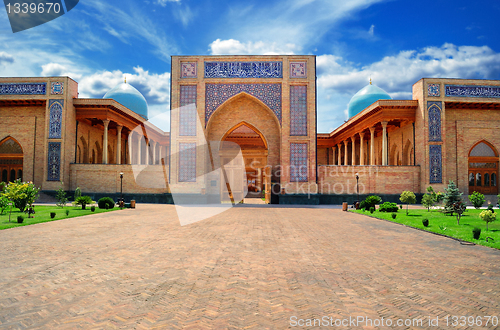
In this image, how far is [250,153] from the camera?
35.0 meters

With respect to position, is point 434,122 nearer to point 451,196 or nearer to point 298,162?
point 298,162

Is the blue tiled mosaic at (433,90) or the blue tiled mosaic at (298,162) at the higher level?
the blue tiled mosaic at (433,90)

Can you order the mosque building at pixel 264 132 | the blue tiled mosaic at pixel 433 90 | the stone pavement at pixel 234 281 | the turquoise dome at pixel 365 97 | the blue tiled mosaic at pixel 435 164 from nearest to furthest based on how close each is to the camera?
the stone pavement at pixel 234 281 → the blue tiled mosaic at pixel 435 164 → the blue tiled mosaic at pixel 433 90 → the mosque building at pixel 264 132 → the turquoise dome at pixel 365 97

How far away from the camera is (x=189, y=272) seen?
508cm

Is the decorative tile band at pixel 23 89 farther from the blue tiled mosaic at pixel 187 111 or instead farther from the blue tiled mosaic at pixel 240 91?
the blue tiled mosaic at pixel 240 91

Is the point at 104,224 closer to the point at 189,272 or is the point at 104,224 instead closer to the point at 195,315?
the point at 189,272

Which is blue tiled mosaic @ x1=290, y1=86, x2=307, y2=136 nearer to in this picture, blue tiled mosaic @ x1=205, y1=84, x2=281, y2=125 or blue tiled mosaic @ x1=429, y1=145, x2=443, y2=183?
blue tiled mosaic @ x1=205, y1=84, x2=281, y2=125

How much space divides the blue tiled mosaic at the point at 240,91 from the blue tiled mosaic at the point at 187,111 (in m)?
1.01

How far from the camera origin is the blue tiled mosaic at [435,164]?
22.4 m

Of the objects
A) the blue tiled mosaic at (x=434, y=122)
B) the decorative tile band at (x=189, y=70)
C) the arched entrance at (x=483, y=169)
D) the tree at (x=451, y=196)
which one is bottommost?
the tree at (x=451, y=196)

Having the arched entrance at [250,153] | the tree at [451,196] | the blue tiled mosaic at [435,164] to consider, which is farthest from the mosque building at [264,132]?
the tree at [451,196]

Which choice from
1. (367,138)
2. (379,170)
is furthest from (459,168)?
(367,138)

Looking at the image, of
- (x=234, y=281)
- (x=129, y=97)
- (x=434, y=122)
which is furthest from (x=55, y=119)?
(x=434, y=122)

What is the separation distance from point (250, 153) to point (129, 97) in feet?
48.3
